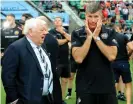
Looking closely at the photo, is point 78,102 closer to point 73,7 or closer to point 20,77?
point 20,77

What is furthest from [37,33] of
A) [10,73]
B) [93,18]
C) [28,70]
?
[93,18]

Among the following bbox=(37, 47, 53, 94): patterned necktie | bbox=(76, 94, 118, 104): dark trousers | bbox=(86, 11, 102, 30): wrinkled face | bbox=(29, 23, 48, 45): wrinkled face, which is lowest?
bbox=(76, 94, 118, 104): dark trousers

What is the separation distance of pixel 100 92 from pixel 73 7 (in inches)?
1005

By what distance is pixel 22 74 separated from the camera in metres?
4.83

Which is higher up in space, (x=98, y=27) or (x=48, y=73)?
(x=98, y=27)

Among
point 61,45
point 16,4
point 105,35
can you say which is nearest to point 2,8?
point 16,4

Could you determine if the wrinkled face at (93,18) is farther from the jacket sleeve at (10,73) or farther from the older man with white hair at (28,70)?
the jacket sleeve at (10,73)

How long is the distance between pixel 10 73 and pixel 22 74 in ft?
0.52

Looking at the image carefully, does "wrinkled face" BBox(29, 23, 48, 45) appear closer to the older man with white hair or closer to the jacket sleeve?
the older man with white hair

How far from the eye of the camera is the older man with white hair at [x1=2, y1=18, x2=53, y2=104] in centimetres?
477

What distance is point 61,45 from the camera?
31.1ft

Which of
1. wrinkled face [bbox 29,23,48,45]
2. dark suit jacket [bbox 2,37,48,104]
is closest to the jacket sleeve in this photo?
dark suit jacket [bbox 2,37,48,104]

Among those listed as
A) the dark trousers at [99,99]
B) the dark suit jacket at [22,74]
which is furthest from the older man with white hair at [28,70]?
the dark trousers at [99,99]

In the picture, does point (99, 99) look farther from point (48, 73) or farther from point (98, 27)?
point (98, 27)
